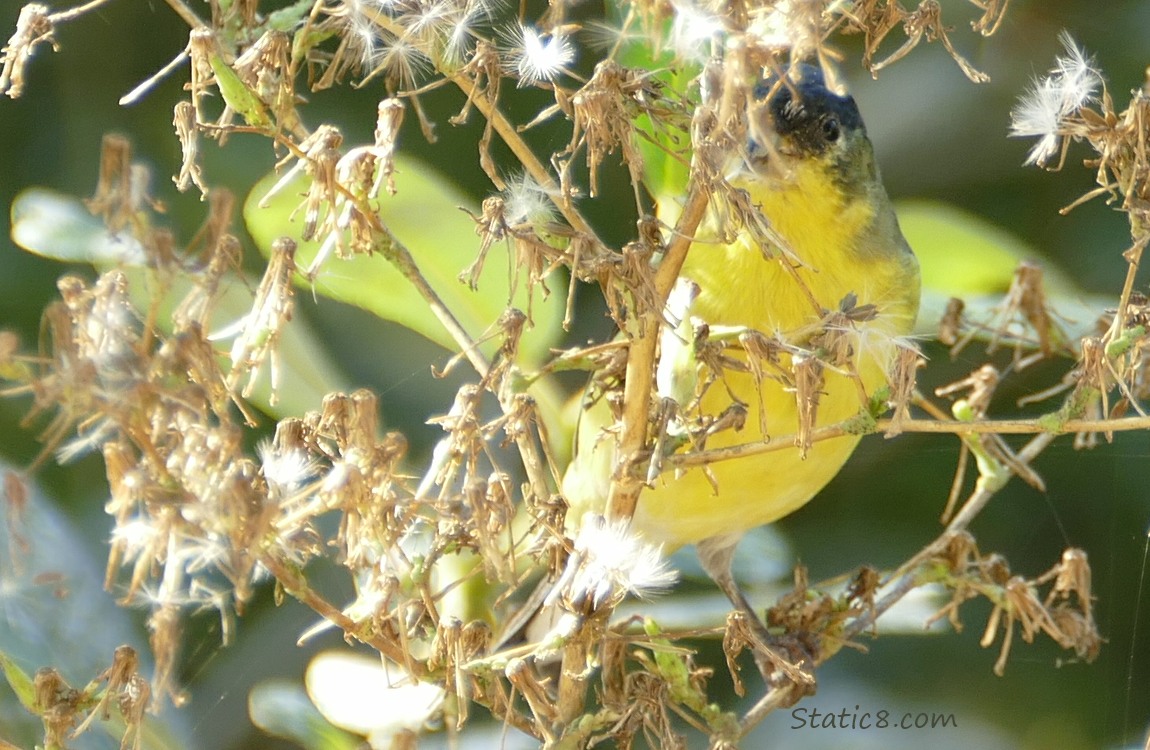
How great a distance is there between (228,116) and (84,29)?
98cm

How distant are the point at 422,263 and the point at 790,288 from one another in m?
0.42

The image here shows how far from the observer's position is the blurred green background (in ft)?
5.29

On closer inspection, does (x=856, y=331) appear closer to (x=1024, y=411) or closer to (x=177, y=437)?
(x=177, y=437)

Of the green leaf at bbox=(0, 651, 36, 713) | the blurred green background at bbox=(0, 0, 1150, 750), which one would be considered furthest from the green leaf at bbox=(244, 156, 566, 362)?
the green leaf at bbox=(0, 651, 36, 713)

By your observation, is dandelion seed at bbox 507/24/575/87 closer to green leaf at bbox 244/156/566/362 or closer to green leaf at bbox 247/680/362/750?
green leaf at bbox 244/156/566/362

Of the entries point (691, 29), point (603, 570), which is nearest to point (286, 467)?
point (603, 570)

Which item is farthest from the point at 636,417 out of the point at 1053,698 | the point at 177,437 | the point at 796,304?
the point at 1053,698

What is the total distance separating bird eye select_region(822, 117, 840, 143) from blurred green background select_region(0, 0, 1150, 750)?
268 mm

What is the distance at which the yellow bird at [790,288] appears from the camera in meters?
1.30

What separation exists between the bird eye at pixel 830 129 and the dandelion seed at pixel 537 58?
2.47ft

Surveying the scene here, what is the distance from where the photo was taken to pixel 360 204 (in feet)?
2.33

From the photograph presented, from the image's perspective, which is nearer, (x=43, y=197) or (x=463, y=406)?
(x=463, y=406)

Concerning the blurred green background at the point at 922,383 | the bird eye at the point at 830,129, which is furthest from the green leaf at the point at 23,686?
the bird eye at the point at 830,129

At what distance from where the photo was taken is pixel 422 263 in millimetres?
1418
